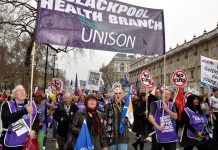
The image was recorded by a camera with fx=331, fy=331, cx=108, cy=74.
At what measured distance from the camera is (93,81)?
15.1 m

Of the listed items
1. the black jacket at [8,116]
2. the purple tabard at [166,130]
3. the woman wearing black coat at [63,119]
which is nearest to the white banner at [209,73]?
the purple tabard at [166,130]

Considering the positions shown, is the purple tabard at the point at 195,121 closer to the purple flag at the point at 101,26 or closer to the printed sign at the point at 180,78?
the purple flag at the point at 101,26

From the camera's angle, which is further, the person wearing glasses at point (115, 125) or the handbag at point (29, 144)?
the person wearing glasses at point (115, 125)

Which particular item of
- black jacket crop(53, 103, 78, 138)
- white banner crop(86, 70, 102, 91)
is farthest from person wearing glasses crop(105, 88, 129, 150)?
white banner crop(86, 70, 102, 91)

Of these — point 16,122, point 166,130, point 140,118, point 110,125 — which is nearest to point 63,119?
point 110,125

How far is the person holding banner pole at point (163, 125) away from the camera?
6.29m

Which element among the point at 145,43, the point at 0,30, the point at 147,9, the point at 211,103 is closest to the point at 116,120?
the point at 145,43

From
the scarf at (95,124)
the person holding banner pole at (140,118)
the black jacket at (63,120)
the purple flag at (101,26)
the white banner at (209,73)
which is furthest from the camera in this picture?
the person holding banner pole at (140,118)

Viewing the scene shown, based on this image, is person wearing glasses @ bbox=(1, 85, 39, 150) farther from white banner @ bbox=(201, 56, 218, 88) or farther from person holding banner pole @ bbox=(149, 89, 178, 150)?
white banner @ bbox=(201, 56, 218, 88)

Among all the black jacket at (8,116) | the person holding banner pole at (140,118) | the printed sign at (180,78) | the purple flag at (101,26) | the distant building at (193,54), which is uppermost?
the distant building at (193,54)

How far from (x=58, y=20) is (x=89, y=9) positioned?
68 cm

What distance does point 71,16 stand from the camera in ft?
19.7

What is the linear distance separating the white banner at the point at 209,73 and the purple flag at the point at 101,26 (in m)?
3.18

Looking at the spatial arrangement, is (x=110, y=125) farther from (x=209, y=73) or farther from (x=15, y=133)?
(x=209, y=73)
